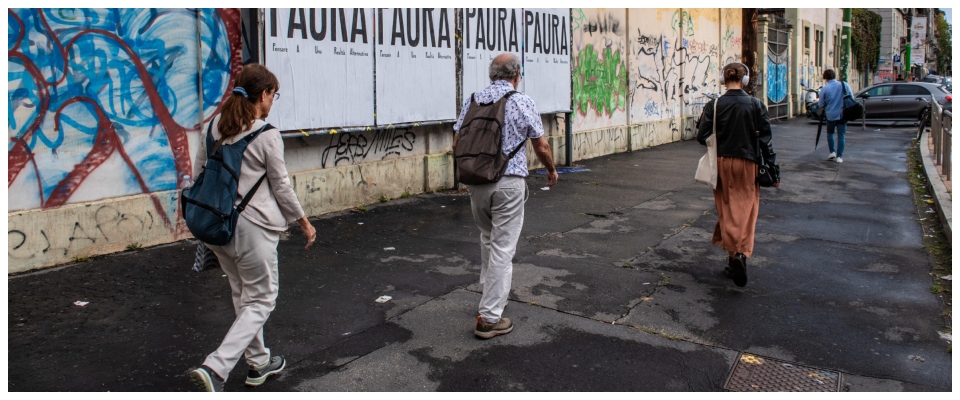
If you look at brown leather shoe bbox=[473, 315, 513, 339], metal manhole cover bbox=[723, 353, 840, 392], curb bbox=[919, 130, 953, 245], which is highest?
curb bbox=[919, 130, 953, 245]

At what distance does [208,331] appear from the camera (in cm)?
478

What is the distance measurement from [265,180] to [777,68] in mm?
25842

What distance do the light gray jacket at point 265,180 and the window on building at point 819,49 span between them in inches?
1288

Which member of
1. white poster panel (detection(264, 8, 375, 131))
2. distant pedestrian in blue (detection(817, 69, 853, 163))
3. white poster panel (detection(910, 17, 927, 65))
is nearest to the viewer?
white poster panel (detection(264, 8, 375, 131))

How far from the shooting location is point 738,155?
232 inches

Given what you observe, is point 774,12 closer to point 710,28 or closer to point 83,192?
point 710,28

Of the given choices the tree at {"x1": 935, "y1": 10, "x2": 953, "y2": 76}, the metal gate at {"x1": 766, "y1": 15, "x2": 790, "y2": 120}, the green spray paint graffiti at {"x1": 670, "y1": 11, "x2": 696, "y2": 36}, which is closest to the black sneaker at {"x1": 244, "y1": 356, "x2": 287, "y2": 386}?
the green spray paint graffiti at {"x1": 670, "y1": 11, "x2": 696, "y2": 36}

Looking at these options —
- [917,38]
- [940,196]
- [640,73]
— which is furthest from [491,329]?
[917,38]

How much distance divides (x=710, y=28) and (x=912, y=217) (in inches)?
461

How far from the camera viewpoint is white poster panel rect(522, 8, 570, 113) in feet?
37.4

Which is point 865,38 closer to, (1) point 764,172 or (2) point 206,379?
(1) point 764,172

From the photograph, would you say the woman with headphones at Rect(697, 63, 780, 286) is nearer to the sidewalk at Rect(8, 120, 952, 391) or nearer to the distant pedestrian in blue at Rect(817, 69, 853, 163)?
the sidewalk at Rect(8, 120, 952, 391)

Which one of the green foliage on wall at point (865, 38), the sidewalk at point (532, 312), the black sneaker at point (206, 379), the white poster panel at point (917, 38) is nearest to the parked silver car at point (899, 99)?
the green foliage on wall at point (865, 38)

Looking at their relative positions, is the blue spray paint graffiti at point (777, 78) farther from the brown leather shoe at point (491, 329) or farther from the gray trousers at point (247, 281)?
the gray trousers at point (247, 281)
